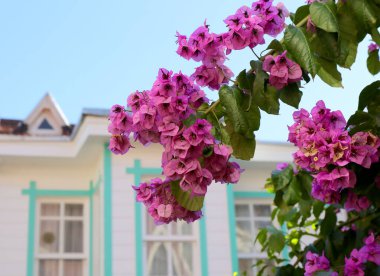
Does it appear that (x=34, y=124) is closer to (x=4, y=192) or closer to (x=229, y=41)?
(x=4, y=192)

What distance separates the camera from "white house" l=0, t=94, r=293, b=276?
691cm

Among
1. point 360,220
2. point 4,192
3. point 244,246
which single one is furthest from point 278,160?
point 360,220

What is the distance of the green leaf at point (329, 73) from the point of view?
1917 millimetres

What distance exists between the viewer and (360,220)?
306 cm

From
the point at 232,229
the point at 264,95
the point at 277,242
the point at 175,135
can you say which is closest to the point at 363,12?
the point at 264,95

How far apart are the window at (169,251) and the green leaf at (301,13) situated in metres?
5.18

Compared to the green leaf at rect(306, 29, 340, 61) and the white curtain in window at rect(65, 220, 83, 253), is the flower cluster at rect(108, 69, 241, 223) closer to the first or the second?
the green leaf at rect(306, 29, 340, 61)

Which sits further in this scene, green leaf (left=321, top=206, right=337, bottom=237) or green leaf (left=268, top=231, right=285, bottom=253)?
green leaf (left=268, top=231, right=285, bottom=253)

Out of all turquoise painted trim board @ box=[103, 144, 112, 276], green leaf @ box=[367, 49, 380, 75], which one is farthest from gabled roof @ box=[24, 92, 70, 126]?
green leaf @ box=[367, 49, 380, 75]

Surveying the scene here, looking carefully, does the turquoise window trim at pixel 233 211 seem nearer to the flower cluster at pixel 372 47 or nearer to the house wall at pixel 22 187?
the house wall at pixel 22 187

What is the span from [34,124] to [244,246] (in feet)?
9.43

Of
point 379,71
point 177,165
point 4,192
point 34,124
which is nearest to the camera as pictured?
point 177,165

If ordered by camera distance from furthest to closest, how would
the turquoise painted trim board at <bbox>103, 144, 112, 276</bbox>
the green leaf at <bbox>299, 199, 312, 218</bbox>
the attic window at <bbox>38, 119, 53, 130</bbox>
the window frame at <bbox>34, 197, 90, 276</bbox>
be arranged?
Answer: the attic window at <bbox>38, 119, 53, 130</bbox>
the window frame at <bbox>34, 197, 90, 276</bbox>
the turquoise painted trim board at <bbox>103, 144, 112, 276</bbox>
the green leaf at <bbox>299, 199, 312, 218</bbox>

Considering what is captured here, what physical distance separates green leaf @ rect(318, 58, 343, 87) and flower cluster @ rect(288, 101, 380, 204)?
0.10m
